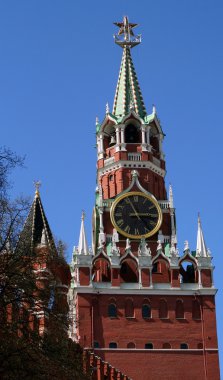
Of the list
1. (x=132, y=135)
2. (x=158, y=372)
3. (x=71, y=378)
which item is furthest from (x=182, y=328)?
(x=71, y=378)

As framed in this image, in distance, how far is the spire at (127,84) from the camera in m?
79.1

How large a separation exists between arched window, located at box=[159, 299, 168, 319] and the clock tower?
0.22ft

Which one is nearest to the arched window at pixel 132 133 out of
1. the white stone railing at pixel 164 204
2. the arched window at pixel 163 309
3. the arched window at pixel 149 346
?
the white stone railing at pixel 164 204

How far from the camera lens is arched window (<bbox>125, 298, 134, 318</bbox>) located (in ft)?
221

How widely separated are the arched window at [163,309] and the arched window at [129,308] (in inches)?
74.9

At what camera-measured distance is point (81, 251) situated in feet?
225

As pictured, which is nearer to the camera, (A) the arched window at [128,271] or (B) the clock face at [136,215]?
(A) the arched window at [128,271]

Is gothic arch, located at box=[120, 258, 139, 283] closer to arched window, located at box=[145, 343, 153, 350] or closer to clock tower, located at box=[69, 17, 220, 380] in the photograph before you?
clock tower, located at box=[69, 17, 220, 380]

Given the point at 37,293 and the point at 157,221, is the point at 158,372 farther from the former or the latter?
the point at 37,293

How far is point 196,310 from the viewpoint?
224 ft

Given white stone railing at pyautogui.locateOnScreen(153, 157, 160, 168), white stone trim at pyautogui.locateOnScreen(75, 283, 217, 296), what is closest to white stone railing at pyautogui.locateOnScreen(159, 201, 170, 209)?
white stone railing at pyautogui.locateOnScreen(153, 157, 160, 168)

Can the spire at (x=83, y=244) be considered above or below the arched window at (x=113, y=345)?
above

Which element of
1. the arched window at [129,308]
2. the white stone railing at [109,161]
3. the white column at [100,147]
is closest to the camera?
the arched window at [129,308]

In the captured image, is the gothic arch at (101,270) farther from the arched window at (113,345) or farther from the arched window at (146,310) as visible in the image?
the arched window at (113,345)
